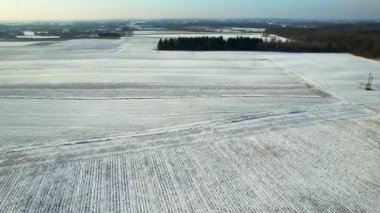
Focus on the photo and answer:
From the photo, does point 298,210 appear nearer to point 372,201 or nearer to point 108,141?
point 372,201

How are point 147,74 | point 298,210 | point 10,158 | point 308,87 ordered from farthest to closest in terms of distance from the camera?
point 147,74 → point 308,87 → point 10,158 → point 298,210

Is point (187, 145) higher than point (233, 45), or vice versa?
point (187, 145)

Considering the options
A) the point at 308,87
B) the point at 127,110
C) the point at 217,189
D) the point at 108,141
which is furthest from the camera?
the point at 308,87

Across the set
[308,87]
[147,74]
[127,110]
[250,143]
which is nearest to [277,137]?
[250,143]

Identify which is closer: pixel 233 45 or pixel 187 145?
pixel 187 145

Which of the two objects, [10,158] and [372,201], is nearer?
[372,201]

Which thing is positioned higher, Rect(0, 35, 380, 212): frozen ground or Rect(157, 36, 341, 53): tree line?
Rect(0, 35, 380, 212): frozen ground

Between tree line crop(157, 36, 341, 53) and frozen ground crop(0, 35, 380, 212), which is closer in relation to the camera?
frozen ground crop(0, 35, 380, 212)
